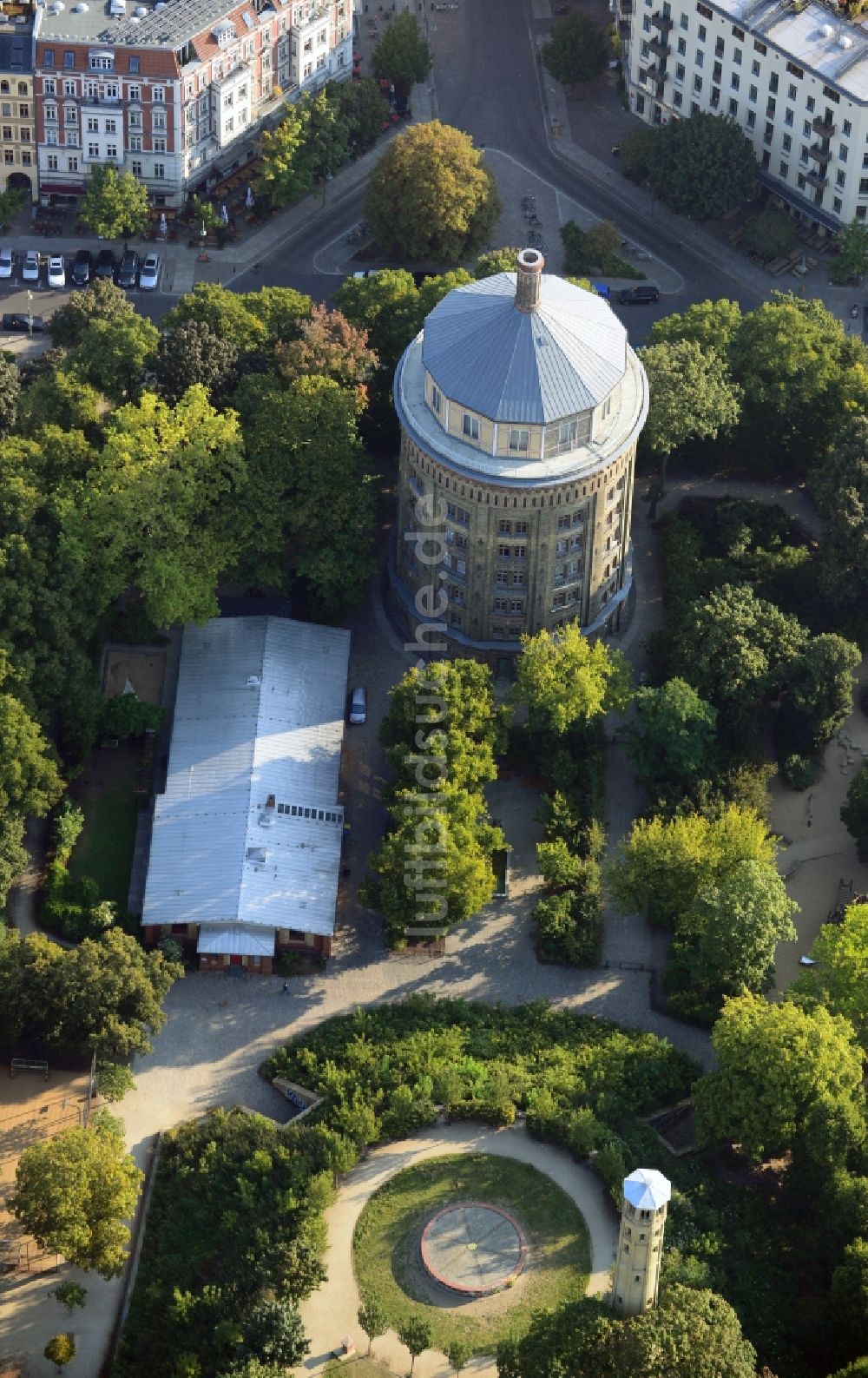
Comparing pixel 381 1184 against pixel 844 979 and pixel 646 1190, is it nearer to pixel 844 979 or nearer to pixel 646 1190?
pixel 646 1190

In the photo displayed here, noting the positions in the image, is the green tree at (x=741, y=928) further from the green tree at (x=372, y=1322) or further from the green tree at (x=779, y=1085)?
the green tree at (x=372, y=1322)

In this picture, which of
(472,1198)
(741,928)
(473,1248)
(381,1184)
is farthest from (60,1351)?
(741,928)

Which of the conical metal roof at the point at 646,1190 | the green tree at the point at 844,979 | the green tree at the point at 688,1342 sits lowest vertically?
the green tree at the point at 688,1342

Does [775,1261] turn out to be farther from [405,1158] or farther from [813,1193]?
[405,1158]

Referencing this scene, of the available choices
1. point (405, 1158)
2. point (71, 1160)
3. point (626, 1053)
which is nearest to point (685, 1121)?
point (626, 1053)

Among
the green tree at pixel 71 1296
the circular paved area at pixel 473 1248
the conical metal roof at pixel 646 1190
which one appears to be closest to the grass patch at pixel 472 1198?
the circular paved area at pixel 473 1248

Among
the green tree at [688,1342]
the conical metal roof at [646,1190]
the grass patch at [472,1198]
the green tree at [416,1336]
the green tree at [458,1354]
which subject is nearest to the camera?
the conical metal roof at [646,1190]
